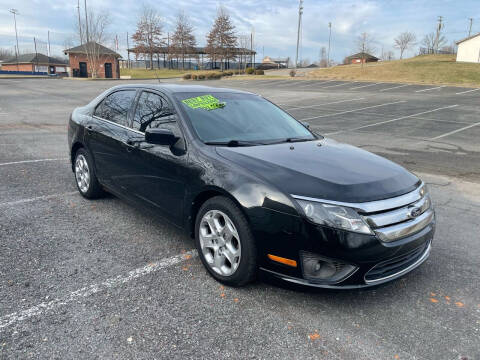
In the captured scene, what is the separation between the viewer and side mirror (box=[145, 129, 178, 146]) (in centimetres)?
347

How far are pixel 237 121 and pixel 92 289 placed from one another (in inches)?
81.2

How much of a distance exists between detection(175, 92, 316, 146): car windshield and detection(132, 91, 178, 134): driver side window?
6.7 inches

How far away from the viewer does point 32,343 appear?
2477 millimetres

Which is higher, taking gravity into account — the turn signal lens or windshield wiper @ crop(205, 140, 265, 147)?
windshield wiper @ crop(205, 140, 265, 147)

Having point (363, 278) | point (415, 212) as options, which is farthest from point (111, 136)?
point (415, 212)

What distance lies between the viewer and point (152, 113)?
13.4 feet

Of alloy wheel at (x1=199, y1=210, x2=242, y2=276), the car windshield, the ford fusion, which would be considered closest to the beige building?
the car windshield

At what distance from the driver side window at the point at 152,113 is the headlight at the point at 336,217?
63.9 inches

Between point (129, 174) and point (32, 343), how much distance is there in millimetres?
2072

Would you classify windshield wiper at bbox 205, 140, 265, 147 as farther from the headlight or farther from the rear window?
the rear window

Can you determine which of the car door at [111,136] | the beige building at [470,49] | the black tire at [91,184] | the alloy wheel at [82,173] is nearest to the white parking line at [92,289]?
the car door at [111,136]

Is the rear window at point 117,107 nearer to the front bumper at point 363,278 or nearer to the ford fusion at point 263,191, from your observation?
the ford fusion at point 263,191

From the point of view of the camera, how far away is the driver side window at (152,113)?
3857mm

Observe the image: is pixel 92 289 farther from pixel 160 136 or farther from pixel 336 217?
pixel 336 217
